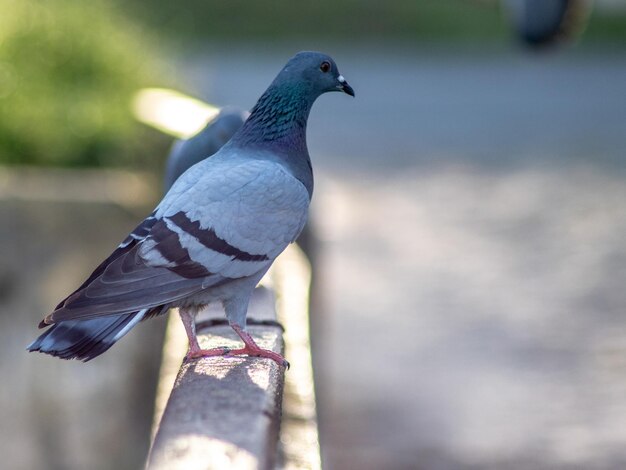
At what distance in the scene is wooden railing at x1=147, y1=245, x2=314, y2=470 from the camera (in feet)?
7.42

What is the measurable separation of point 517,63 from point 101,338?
61.2ft

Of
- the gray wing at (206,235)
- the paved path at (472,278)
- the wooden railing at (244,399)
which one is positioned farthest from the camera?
the paved path at (472,278)

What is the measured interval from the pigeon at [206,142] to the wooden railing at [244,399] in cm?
50

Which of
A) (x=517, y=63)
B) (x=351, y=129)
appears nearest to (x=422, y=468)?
(x=351, y=129)

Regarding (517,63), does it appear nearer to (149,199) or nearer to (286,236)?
(149,199)

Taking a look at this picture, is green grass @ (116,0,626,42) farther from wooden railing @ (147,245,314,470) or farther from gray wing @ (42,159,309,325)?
gray wing @ (42,159,309,325)

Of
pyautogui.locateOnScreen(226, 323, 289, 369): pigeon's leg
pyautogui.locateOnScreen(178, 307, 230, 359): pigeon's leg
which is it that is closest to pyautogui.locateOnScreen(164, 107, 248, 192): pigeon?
pyautogui.locateOnScreen(178, 307, 230, 359): pigeon's leg

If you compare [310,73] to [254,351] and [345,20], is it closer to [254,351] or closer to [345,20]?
[254,351]

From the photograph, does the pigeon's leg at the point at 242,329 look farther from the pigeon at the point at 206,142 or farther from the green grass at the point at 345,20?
the green grass at the point at 345,20

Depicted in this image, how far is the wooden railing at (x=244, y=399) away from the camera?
2262 mm

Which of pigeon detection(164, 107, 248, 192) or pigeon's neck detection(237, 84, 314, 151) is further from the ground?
pigeon detection(164, 107, 248, 192)

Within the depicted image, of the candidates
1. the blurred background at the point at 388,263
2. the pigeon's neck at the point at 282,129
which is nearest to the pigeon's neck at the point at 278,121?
the pigeon's neck at the point at 282,129

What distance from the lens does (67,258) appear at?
585 centimetres

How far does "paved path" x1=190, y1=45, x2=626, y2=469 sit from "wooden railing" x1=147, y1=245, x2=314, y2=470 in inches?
84.5
